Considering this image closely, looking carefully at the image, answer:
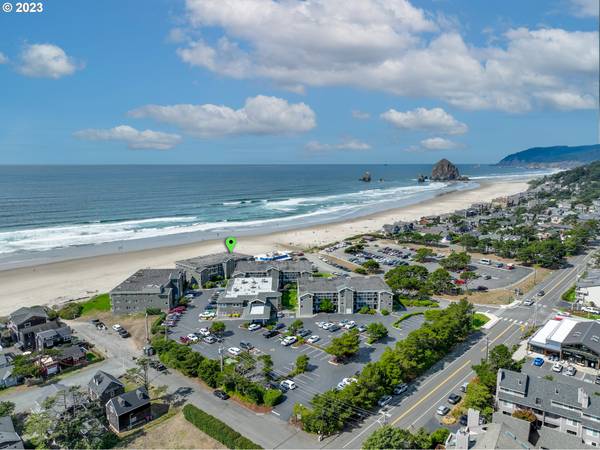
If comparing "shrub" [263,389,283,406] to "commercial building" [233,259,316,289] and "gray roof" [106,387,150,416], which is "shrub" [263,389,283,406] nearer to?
"gray roof" [106,387,150,416]

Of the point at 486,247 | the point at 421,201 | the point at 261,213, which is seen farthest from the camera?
the point at 421,201

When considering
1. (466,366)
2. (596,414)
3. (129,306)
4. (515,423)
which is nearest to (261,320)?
(129,306)

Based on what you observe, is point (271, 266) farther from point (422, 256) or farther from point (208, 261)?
point (422, 256)

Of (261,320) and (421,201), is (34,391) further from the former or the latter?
(421,201)

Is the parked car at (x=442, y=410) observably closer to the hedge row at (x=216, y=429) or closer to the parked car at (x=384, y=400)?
the parked car at (x=384, y=400)

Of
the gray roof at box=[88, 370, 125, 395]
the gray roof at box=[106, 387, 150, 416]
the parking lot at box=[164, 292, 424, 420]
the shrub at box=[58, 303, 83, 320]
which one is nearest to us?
the gray roof at box=[106, 387, 150, 416]

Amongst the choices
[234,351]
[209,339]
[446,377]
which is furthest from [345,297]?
[209,339]

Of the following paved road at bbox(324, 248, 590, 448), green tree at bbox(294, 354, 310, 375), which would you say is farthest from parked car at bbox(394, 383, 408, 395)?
green tree at bbox(294, 354, 310, 375)
